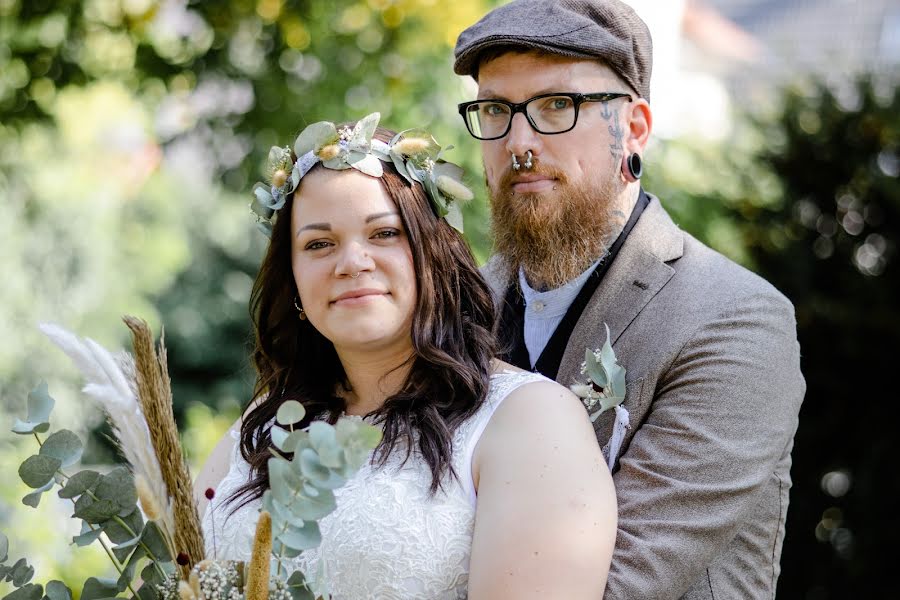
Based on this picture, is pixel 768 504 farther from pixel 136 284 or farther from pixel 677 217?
pixel 136 284

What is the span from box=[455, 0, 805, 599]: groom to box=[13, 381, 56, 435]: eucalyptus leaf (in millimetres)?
1174

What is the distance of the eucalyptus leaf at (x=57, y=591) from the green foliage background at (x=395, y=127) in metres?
2.48

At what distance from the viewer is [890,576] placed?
5285mm

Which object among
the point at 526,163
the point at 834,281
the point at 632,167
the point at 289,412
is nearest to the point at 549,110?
the point at 526,163

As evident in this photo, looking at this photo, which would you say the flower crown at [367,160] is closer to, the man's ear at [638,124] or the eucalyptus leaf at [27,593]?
the man's ear at [638,124]

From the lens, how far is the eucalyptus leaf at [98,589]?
2.00 metres

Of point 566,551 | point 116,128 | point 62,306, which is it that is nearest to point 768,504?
point 566,551

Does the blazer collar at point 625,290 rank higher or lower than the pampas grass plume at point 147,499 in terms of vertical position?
lower

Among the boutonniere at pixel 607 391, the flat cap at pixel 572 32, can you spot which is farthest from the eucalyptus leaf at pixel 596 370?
the flat cap at pixel 572 32

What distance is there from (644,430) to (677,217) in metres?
3.12

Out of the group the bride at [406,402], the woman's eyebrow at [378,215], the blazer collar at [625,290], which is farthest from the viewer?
the blazer collar at [625,290]

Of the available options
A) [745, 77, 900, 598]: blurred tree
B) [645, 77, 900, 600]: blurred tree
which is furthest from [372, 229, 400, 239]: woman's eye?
[745, 77, 900, 598]: blurred tree

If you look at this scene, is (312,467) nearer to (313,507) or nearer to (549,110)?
(313,507)

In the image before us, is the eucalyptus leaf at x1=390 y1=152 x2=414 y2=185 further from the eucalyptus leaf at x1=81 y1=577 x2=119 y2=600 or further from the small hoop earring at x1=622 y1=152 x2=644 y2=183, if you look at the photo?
the eucalyptus leaf at x1=81 y1=577 x2=119 y2=600
